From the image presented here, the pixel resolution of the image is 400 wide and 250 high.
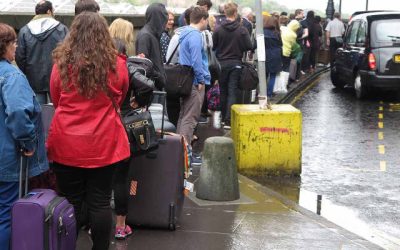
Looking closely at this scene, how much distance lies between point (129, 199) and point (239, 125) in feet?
10.6

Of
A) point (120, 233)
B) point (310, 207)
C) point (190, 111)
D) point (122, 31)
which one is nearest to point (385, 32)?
point (190, 111)

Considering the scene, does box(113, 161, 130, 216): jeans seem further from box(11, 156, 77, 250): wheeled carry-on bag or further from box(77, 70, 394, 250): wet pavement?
box(11, 156, 77, 250): wheeled carry-on bag

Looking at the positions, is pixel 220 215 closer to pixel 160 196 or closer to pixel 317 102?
pixel 160 196

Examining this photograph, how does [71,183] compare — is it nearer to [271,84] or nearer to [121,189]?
[121,189]

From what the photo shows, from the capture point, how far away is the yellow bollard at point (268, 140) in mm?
8984

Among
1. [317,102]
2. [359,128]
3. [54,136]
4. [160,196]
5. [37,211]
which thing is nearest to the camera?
[37,211]

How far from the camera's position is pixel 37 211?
14.5 ft

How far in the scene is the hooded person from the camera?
762 cm

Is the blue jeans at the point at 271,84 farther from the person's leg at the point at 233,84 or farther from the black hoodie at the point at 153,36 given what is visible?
the black hoodie at the point at 153,36

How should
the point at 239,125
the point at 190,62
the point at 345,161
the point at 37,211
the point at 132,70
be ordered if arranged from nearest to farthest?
the point at 37,211
the point at 132,70
the point at 190,62
the point at 239,125
the point at 345,161

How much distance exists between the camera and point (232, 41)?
37.2 ft

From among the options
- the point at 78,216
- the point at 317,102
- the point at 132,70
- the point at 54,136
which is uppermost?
the point at 132,70

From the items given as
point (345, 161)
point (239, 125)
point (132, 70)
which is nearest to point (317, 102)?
point (345, 161)

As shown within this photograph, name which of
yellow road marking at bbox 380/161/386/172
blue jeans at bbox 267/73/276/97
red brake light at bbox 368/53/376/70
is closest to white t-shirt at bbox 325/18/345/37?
red brake light at bbox 368/53/376/70
